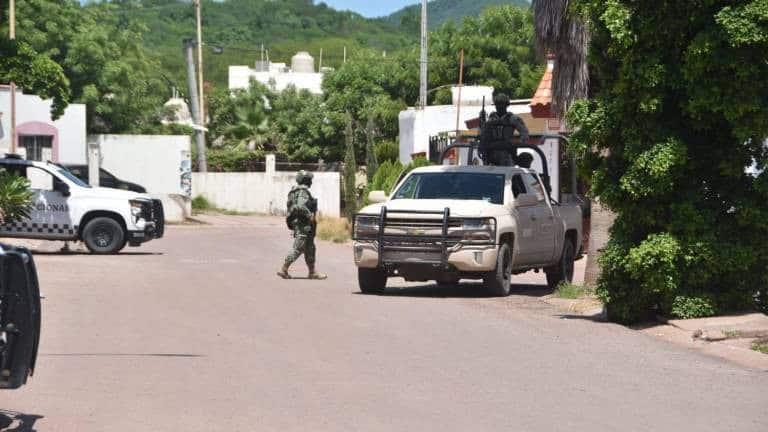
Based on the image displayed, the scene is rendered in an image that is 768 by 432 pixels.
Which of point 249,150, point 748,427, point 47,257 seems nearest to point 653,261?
point 748,427

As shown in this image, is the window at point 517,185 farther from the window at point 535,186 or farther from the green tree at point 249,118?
the green tree at point 249,118

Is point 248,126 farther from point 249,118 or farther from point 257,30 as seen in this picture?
point 257,30

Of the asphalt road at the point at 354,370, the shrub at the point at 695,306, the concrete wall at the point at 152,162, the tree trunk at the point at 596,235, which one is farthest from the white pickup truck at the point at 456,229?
the concrete wall at the point at 152,162

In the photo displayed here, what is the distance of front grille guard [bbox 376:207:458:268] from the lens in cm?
1834

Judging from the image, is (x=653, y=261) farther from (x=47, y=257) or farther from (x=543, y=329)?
(x=47, y=257)

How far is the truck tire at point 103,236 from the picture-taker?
28.8 metres

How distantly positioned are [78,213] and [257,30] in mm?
145623

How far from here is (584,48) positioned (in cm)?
2072

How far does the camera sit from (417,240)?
18.5 m

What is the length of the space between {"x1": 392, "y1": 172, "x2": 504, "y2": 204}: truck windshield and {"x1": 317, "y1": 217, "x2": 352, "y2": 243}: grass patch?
1966 centimetres

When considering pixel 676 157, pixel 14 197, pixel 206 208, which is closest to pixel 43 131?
pixel 206 208

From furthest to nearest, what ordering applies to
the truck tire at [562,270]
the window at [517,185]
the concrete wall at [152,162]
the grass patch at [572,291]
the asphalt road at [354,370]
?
the concrete wall at [152,162] → the truck tire at [562,270] → the window at [517,185] → the grass patch at [572,291] → the asphalt road at [354,370]

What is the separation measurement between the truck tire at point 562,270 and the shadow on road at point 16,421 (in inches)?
508

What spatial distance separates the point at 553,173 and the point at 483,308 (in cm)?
1399
